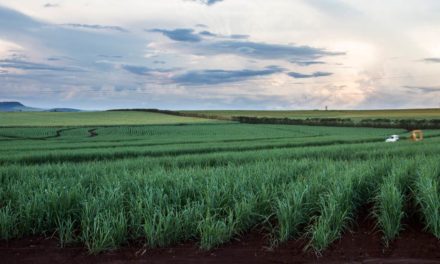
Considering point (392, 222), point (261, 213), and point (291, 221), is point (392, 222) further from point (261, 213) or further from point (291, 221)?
point (261, 213)

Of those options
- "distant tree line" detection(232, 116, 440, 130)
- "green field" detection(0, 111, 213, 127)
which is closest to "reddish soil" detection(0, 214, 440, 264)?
"distant tree line" detection(232, 116, 440, 130)

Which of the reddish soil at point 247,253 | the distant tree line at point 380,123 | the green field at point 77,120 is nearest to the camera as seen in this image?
the reddish soil at point 247,253

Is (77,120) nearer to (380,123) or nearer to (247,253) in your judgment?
(380,123)

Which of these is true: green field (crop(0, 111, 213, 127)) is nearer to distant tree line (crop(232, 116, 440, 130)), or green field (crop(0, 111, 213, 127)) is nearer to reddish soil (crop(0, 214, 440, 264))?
distant tree line (crop(232, 116, 440, 130))

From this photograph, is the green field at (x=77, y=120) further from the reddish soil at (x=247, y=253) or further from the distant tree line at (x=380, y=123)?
the reddish soil at (x=247, y=253)

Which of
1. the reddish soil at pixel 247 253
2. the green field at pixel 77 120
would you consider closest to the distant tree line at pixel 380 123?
the green field at pixel 77 120

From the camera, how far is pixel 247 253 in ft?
19.6

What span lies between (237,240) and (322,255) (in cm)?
122

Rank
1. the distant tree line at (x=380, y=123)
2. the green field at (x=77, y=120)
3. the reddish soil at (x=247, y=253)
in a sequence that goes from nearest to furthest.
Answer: the reddish soil at (x=247, y=253)
the distant tree line at (x=380, y=123)
the green field at (x=77, y=120)

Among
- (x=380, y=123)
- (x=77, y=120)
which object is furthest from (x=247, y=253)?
(x=77, y=120)

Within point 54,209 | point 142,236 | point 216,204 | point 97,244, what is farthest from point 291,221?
point 54,209

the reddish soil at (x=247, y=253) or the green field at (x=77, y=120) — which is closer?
the reddish soil at (x=247, y=253)

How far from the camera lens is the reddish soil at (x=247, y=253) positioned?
575 centimetres

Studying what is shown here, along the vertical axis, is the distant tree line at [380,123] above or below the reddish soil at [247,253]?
above
